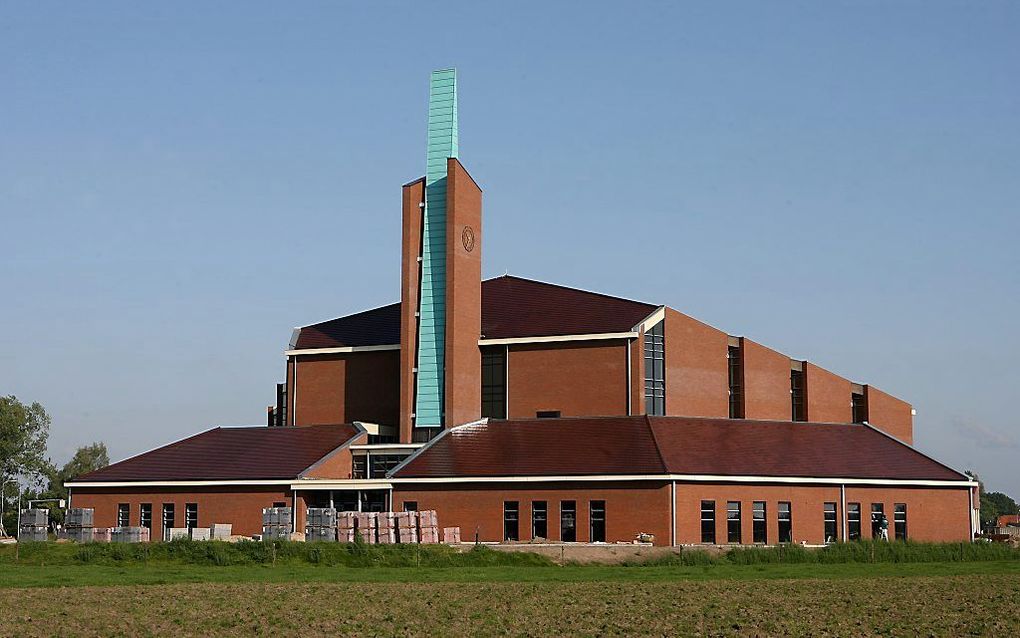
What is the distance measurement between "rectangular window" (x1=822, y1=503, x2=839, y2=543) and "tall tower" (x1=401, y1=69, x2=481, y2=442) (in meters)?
16.2

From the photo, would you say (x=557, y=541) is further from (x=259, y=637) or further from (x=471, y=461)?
(x=259, y=637)

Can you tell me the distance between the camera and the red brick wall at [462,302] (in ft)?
210

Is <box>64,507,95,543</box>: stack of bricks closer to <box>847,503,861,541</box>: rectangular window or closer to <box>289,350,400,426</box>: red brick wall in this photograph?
<box>289,350,400,426</box>: red brick wall

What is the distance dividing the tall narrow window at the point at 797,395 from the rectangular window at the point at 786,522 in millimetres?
11434

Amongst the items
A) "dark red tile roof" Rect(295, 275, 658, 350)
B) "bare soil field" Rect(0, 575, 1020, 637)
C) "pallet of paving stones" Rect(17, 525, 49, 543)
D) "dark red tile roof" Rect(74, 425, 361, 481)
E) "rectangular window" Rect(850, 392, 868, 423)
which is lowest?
"bare soil field" Rect(0, 575, 1020, 637)

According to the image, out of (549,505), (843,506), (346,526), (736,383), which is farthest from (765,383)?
(346,526)

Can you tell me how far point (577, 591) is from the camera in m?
37.6

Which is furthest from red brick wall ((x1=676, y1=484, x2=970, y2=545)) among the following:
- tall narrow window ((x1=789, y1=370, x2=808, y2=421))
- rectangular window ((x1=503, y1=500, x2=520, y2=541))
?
tall narrow window ((x1=789, y1=370, x2=808, y2=421))

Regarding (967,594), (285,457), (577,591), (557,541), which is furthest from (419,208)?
(967,594)

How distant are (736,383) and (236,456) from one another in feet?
78.8

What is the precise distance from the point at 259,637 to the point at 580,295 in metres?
41.7

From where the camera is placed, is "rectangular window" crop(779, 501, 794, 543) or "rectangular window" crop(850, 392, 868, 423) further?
"rectangular window" crop(850, 392, 868, 423)

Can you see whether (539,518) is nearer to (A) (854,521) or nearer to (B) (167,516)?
(A) (854,521)

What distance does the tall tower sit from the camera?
211ft
